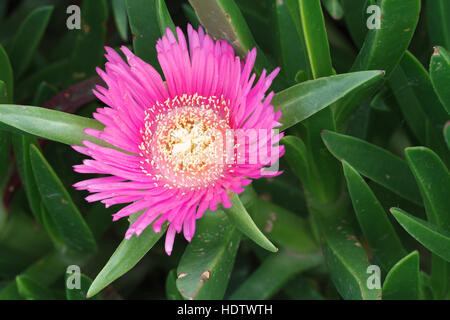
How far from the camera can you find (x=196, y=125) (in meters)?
0.71

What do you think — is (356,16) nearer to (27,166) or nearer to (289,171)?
(289,171)

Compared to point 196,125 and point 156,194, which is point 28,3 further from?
point 156,194

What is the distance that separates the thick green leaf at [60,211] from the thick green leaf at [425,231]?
0.38 meters

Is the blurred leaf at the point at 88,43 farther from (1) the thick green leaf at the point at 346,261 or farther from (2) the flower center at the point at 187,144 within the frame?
(1) the thick green leaf at the point at 346,261

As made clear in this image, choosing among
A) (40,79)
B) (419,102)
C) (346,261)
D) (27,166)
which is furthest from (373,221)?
(40,79)

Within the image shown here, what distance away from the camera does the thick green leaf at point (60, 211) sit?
2.28 feet

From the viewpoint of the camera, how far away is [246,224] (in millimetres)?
552

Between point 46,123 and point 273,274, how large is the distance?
35 cm

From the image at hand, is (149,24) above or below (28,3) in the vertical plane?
below

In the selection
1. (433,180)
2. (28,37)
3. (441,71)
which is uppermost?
(28,37)

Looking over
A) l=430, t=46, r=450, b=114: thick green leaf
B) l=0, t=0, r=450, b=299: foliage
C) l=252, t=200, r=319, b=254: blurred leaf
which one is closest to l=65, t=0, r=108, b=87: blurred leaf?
l=0, t=0, r=450, b=299: foliage

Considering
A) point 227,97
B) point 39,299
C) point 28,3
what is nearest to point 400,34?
point 227,97

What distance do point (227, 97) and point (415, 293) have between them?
11.5 inches

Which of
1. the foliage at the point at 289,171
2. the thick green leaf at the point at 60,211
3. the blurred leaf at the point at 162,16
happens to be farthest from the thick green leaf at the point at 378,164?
the thick green leaf at the point at 60,211
